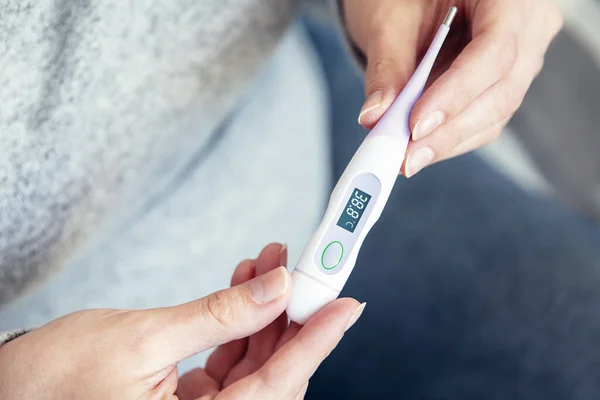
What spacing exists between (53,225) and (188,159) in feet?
0.54

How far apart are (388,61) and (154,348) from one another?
273mm

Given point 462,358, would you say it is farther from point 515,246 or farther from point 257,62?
point 257,62

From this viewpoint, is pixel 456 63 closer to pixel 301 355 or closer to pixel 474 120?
pixel 474 120

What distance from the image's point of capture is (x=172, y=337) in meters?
0.37

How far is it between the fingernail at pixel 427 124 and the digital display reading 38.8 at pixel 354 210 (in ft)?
0.19

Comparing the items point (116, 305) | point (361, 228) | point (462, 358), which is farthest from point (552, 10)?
point (116, 305)

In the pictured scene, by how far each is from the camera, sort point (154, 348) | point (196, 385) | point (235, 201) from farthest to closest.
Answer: point (235, 201) → point (196, 385) → point (154, 348)

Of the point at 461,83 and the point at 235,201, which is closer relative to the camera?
the point at 461,83

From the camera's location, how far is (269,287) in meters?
0.38

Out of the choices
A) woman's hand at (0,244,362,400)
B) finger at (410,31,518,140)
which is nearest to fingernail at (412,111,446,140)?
finger at (410,31,518,140)

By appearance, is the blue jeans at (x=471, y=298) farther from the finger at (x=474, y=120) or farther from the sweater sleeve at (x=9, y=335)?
the sweater sleeve at (x=9, y=335)

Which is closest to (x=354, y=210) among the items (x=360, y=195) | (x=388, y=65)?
(x=360, y=195)

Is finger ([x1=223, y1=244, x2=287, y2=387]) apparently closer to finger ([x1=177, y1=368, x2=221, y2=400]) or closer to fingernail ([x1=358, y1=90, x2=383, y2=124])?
finger ([x1=177, y1=368, x2=221, y2=400])

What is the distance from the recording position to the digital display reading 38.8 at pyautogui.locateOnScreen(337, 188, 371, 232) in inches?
17.2
